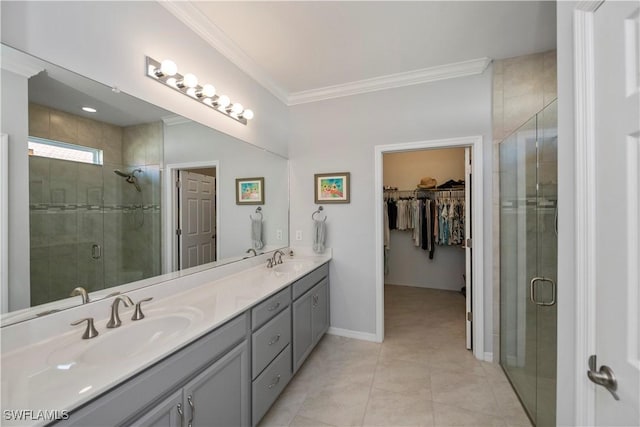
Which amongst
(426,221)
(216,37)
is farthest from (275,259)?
(426,221)

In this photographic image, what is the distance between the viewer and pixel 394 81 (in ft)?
8.39

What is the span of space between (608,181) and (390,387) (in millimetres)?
1913

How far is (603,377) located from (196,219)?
2.20 metres

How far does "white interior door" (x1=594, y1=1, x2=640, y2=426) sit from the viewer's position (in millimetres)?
697

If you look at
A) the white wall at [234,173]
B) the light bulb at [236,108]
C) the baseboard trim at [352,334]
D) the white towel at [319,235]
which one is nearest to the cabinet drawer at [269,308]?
the white wall at [234,173]

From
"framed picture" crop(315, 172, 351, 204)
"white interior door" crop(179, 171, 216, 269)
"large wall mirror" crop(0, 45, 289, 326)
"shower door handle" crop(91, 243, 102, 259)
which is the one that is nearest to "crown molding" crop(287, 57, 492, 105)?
"framed picture" crop(315, 172, 351, 204)

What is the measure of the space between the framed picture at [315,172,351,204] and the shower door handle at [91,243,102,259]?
1.93m

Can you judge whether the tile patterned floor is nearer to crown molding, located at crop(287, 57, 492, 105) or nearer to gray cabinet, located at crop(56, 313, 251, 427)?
gray cabinet, located at crop(56, 313, 251, 427)

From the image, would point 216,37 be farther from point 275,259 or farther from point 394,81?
point 275,259

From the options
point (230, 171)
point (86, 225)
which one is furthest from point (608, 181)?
point (230, 171)

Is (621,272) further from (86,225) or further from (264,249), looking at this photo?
(264,249)

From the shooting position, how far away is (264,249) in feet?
8.64

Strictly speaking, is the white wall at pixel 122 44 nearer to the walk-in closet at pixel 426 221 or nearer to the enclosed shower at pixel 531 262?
the enclosed shower at pixel 531 262

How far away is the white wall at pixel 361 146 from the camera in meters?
2.37
